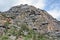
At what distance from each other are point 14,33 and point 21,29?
2.82m

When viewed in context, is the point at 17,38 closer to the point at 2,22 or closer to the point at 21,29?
the point at 21,29

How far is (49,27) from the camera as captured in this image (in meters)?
122

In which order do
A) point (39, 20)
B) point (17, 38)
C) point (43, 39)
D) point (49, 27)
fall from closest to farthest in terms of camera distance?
point (17, 38), point (43, 39), point (39, 20), point (49, 27)

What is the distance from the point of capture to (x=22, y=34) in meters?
55.1

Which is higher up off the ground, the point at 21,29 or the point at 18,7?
the point at 18,7

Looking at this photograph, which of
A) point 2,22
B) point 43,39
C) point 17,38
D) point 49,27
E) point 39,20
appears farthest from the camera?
point 49,27

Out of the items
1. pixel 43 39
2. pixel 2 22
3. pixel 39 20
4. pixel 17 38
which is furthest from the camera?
pixel 39 20

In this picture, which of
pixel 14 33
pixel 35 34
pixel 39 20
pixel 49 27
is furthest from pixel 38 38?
pixel 49 27

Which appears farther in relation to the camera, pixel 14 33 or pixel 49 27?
pixel 49 27

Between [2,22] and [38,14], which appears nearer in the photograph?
[2,22]

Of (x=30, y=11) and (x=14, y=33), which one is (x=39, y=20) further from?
(x=14, y=33)

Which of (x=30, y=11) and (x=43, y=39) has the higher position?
(x=30, y=11)

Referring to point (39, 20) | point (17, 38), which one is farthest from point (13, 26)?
point (39, 20)

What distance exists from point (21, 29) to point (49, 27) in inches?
2573
